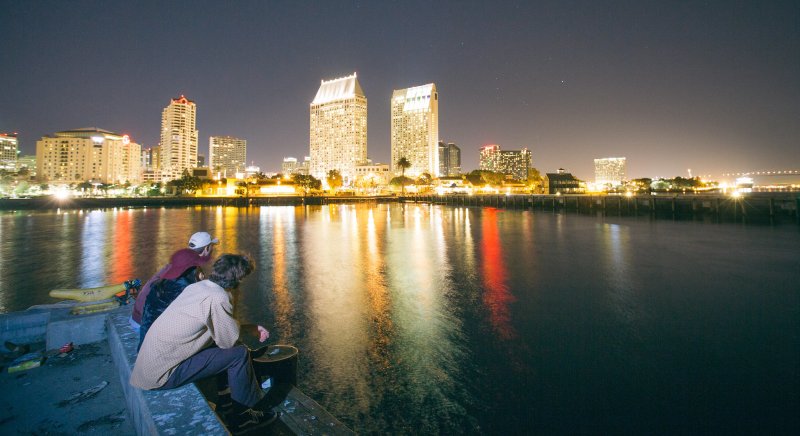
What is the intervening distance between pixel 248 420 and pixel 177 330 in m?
1.10

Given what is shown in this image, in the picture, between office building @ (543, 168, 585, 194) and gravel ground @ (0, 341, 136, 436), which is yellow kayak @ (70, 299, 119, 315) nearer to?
gravel ground @ (0, 341, 136, 436)

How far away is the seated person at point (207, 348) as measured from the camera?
138 inches

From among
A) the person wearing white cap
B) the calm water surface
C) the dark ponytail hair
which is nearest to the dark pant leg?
the dark ponytail hair

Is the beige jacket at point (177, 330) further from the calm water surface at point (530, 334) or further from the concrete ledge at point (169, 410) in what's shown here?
the calm water surface at point (530, 334)

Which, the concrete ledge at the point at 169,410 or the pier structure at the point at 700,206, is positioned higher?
the pier structure at the point at 700,206

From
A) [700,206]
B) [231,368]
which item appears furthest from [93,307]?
[700,206]

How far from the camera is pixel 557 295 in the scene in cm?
1079

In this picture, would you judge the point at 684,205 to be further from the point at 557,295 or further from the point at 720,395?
the point at 720,395

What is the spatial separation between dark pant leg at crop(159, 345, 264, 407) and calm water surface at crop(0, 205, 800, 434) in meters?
1.37

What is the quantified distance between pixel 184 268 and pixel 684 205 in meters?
56.1

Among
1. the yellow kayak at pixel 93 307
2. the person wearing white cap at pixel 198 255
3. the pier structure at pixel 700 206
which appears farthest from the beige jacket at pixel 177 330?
the pier structure at pixel 700 206

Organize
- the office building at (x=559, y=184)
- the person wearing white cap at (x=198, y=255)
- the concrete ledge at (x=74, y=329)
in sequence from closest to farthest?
the person wearing white cap at (x=198, y=255) → the concrete ledge at (x=74, y=329) → the office building at (x=559, y=184)

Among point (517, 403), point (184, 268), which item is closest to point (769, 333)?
point (517, 403)

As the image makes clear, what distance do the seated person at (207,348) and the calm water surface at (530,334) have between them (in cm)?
142
